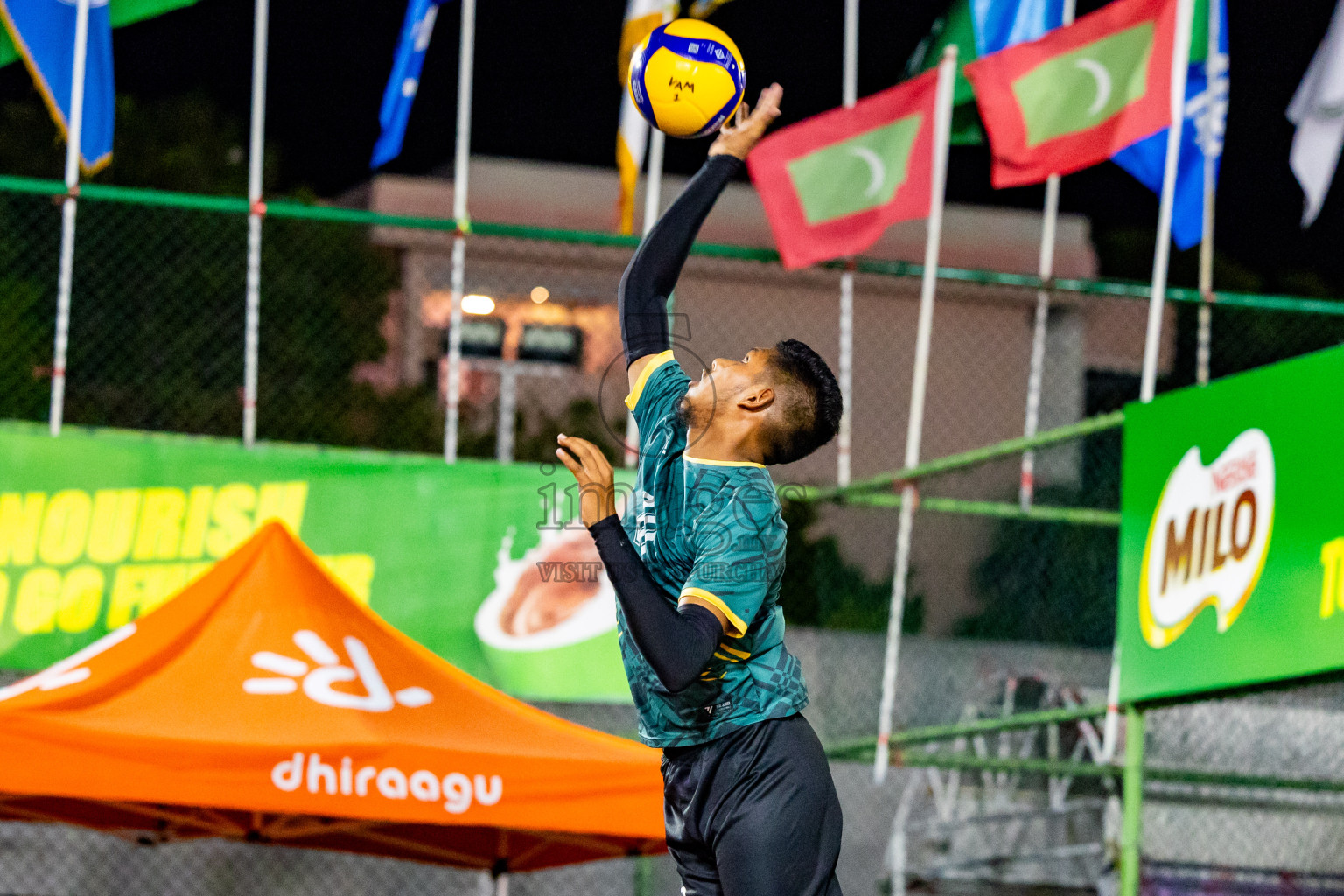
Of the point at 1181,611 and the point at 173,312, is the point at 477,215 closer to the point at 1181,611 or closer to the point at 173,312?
the point at 173,312

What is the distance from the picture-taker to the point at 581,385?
1931cm

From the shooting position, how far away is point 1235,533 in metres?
5.92

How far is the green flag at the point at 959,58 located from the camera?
9922 mm

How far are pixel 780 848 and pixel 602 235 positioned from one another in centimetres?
602

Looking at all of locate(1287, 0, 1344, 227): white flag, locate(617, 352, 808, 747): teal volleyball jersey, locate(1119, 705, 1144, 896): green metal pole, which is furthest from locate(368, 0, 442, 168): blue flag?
locate(617, 352, 808, 747): teal volleyball jersey

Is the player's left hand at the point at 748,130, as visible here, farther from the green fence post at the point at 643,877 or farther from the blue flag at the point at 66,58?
the green fence post at the point at 643,877

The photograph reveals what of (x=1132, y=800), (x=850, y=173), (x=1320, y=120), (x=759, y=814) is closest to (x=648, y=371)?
(x=759, y=814)

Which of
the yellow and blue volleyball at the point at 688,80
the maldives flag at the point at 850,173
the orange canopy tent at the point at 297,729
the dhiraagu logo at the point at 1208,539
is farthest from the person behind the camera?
the maldives flag at the point at 850,173

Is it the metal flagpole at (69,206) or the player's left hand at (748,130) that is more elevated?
the metal flagpole at (69,206)

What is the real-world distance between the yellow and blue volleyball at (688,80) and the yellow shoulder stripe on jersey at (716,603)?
1.35 meters

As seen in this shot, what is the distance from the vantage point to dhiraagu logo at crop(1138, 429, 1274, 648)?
5820mm

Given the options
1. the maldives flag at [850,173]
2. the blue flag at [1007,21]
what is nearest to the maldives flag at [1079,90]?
the maldives flag at [850,173]

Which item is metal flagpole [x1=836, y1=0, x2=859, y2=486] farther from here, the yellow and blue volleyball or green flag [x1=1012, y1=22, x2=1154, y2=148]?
the yellow and blue volleyball

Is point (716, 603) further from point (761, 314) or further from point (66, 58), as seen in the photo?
point (761, 314)
